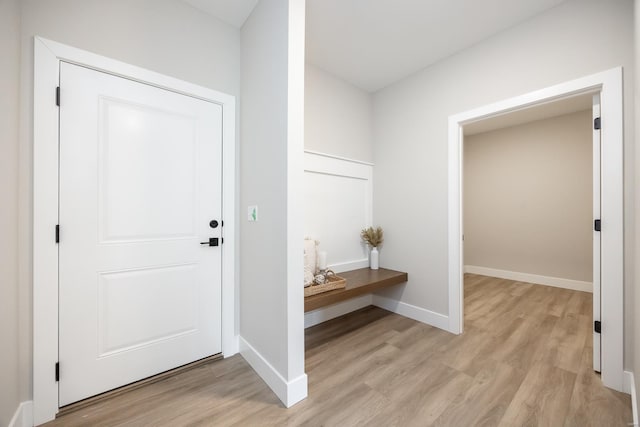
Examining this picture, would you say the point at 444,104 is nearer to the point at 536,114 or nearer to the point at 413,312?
the point at 413,312

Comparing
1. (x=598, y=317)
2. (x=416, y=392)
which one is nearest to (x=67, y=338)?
(x=416, y=392)

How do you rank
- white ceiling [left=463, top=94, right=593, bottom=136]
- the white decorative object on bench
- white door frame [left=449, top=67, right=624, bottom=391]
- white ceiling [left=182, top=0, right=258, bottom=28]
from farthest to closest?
white ceiling [left=463, top=94, right=593, bottom=136], the white decorative object on bench, white ceiling [left=182, top=0, right=258, bottom=28], white door frame [left=449, top=67, right=624, bottom=391]

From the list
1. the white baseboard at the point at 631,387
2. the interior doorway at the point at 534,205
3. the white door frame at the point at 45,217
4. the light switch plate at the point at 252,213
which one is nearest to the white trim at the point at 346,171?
the light switch plate at the point at 252,213

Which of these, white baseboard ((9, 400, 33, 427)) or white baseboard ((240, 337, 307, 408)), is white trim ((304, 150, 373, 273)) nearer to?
white baseboard ((240, 337, 307, 408))

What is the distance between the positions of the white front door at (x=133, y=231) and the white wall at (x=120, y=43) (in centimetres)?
14

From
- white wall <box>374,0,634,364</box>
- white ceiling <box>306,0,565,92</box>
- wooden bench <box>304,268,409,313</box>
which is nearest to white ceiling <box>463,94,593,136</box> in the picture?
white wall <box>374,0,634,364</box>

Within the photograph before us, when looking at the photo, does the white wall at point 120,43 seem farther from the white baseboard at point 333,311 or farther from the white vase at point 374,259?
the white vase at point 374,259

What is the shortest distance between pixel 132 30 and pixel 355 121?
7.23 ft

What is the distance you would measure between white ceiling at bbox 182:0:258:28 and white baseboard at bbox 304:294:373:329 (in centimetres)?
272

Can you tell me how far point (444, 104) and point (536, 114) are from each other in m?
2.44

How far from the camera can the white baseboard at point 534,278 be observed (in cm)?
370

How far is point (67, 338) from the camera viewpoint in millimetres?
1474

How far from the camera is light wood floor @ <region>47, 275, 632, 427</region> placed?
1.42 metres

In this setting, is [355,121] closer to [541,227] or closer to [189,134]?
[189,134]
